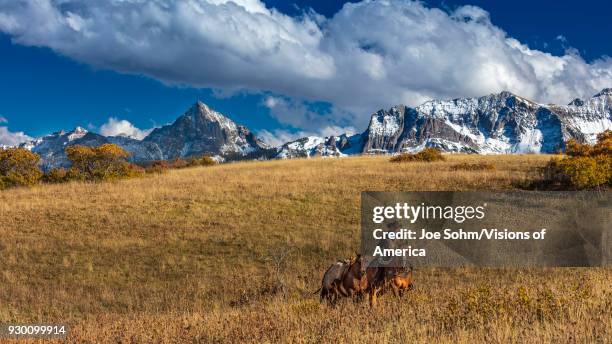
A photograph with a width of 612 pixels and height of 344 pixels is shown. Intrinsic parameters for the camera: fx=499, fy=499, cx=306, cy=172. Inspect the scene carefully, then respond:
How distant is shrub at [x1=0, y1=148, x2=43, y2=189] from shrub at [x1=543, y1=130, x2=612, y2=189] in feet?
104

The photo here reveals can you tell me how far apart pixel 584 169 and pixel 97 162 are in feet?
101

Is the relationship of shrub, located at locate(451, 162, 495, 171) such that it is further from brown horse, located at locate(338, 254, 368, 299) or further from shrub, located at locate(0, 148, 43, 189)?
shrub, located at locate(0, 148, 43, 189)

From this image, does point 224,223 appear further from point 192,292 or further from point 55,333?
point 55,333

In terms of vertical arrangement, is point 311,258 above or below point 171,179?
below

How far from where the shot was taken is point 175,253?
16750 mm

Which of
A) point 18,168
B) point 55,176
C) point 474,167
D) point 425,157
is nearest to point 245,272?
point 474,167

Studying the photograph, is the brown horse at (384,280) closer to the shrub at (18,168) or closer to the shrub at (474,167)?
the shrub at (474,167)

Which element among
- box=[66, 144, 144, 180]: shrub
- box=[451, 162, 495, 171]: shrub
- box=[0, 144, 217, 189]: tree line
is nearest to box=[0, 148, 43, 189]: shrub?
box=[0, 144, 217, 189]: tree line

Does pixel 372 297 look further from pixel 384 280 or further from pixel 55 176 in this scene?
pixel 55 176

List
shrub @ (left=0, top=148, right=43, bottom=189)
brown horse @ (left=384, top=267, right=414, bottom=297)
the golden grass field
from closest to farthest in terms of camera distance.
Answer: the golden grass field → brown horse @ (left=384, top=267, right=414, bottom=297) → shrub @ (left=0, top=148, right=43, bottom=189)

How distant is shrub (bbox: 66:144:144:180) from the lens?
34.8 m

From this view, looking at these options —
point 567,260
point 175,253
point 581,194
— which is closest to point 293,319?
point 567,260

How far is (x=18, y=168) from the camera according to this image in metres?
34.1

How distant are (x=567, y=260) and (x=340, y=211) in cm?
947
